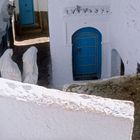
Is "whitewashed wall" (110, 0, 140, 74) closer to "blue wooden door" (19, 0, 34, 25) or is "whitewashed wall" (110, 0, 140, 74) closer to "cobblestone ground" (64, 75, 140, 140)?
"cobblestone ground" (64, 75, 140, 140)

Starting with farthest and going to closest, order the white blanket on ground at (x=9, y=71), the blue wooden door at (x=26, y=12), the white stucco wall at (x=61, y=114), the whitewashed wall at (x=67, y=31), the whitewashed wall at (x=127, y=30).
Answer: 1. the blue wooden door at (x=26, y=12)
2. the whitewashed wall at (x=67, y=31)
3. the white blanket on ground at (x=9, y=71)
4. the whitewashed wall at (x=127, y=30)
5. the white stucco wall at (x=61, y=114)

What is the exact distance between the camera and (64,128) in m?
2.69

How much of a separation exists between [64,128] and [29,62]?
1020cm

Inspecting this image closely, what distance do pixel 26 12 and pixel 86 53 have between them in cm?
782

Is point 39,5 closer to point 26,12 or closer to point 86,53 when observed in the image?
point 26,12

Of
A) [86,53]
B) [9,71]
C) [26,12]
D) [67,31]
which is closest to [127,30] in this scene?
[67,31]

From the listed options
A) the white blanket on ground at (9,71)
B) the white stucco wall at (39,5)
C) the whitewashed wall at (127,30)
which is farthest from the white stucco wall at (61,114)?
the white stucco wall at (39,5)

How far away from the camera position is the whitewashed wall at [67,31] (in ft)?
44.7

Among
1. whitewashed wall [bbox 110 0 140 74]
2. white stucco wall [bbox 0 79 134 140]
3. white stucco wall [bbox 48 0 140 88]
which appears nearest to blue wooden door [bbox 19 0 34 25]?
white stucco wall [bbox 48 0 140 88]

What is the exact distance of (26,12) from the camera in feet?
69.8

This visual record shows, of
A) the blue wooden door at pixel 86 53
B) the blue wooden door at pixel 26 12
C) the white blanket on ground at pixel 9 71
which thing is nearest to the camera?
the white blanket on ground at pixel 9 71

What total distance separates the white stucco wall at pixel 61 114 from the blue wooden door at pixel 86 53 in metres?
11.4

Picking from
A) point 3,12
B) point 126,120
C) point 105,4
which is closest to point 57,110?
point 126,120

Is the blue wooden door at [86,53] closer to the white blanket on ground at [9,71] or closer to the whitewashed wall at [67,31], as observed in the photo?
the whitewashed wall at [67,31]
